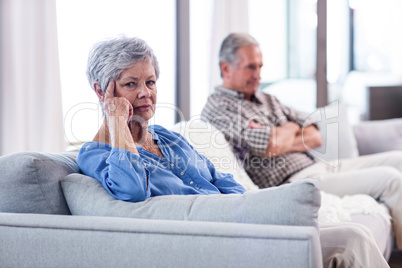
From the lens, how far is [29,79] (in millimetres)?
2947

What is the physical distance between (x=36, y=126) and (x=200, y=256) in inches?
74.7

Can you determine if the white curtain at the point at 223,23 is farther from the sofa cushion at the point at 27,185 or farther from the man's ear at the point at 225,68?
the sofa cushion at the point at 27,185

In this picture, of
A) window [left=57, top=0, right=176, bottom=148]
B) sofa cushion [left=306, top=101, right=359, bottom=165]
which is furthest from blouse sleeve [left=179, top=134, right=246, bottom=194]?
sofa cushion [left=306, top=101, right=359, bottom=165]

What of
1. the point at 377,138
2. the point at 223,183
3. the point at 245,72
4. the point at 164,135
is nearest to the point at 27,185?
the point at 164,135

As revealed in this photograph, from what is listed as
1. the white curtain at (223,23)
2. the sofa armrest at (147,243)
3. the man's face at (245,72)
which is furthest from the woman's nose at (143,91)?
the white curtain at (223,23)

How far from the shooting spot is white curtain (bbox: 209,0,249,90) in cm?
→ 434

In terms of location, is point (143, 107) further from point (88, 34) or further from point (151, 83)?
point (88, 34)

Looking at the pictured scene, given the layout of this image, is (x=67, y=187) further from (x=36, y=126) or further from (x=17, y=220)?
(x=36, y=126)

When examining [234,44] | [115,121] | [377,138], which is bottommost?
[377,138]

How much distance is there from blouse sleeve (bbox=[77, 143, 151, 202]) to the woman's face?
7.6 inches

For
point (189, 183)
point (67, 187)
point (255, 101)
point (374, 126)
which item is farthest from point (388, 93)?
point (67, 187)

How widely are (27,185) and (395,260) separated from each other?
2.33 meters

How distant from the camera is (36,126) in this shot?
3.00 meters

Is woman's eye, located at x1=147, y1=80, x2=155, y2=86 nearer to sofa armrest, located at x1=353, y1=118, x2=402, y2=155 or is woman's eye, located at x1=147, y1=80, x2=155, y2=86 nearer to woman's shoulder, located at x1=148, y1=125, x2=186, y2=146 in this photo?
woman's shoulder, located at x1=148, y1=125, x2=186, y2=146
